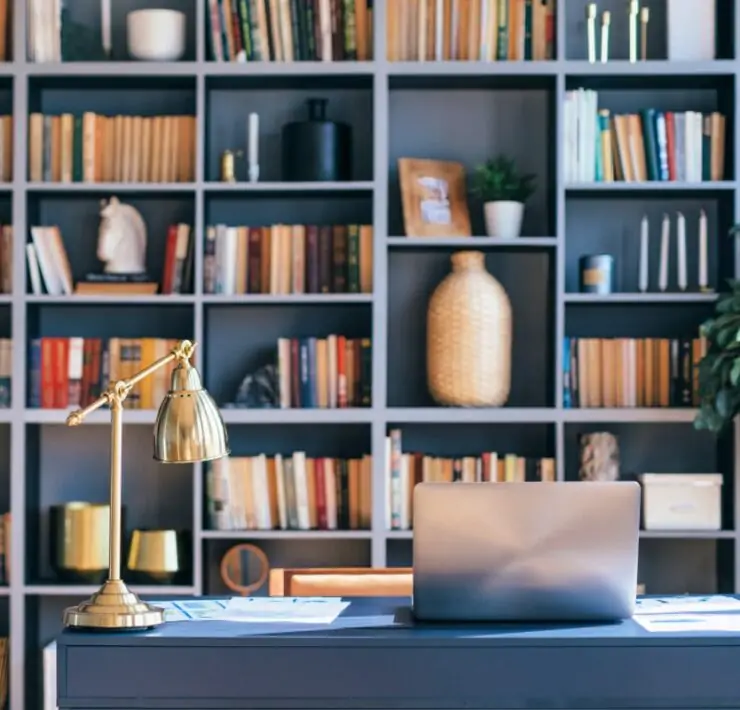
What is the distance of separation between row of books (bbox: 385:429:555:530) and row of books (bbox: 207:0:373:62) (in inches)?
53.0

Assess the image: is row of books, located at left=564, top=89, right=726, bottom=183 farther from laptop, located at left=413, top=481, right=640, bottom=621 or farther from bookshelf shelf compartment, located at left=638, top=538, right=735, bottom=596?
laptop, located at left=413, top=481, right=640, bottom=621

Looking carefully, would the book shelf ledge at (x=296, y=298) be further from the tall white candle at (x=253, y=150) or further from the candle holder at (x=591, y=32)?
the candle holder at (x=591, y=32)

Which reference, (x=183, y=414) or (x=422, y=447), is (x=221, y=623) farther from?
(x=422, y=447)

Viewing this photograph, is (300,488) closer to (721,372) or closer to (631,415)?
(631,415)

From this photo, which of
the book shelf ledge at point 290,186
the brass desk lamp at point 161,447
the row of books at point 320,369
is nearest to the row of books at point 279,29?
the book shelf ledge at point 290,186

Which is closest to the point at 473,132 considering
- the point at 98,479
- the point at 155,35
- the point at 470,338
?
the point at 470,338

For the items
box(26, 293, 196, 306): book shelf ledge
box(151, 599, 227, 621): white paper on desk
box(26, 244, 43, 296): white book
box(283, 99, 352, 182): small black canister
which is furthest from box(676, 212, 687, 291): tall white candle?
box(151, 599, 227, 621): white paper on desk

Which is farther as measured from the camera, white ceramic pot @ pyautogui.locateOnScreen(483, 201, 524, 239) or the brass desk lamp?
A: white ceramic pot @ pyautogui.locateOnScreen(483, 201, 524, 239)

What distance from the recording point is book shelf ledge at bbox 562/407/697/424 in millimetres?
4325

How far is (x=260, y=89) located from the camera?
15.2ft

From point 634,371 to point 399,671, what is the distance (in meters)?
2.28

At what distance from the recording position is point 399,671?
238 cm

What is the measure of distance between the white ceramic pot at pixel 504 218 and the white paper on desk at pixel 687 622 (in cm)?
203

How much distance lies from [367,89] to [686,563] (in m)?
2.03
